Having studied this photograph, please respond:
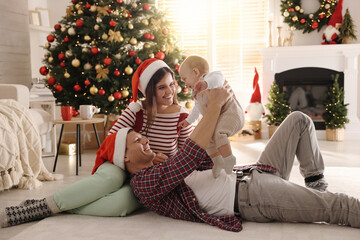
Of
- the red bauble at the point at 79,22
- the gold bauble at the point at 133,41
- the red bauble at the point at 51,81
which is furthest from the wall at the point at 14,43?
the gold bauble at the point at 133,41

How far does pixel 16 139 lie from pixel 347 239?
2175mm

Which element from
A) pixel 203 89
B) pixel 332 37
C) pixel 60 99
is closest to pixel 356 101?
pixel 332 37

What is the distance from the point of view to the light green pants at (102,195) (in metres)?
1.92

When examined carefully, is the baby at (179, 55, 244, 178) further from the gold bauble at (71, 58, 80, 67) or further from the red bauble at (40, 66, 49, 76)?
the red bauble at (40, 66, 49, 76)

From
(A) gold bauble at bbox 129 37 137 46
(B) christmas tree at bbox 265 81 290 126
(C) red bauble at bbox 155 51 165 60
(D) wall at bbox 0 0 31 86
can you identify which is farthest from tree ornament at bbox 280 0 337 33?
(D) wall at bbox 0 0 31 86

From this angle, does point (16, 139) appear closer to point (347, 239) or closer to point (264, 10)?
point (347, 239)

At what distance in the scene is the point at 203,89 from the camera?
75.0 inches

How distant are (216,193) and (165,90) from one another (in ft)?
2.09

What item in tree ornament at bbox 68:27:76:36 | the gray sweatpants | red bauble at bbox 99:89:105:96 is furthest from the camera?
tree ornament at bbox 68:27:76:36

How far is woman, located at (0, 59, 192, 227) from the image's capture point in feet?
6.33

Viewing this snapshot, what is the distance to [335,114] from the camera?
5.14m

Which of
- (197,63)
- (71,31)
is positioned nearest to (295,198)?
(197,63)

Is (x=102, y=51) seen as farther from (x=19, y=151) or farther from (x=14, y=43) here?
(x=19, y=151)

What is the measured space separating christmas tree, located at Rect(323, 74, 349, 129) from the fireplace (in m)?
0.12
